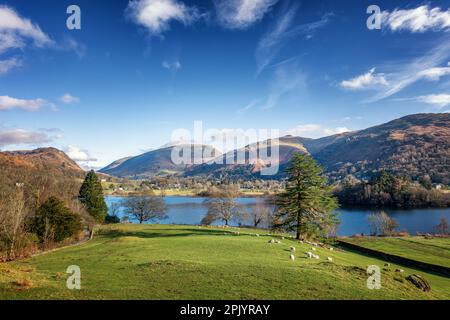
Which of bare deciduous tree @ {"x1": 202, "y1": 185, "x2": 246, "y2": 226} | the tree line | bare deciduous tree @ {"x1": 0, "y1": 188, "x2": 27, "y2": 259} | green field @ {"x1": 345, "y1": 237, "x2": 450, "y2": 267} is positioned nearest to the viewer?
bare deciduous tree @ {"x1": 0, "y1": 188, "x2": 27, "y2": 259}

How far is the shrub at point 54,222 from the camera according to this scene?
2012 inches

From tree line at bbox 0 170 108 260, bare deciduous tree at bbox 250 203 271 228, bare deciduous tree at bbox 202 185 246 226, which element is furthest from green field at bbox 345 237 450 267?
tree line at bbox 0 170 108 260

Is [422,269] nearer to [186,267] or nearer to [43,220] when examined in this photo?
[186,267]

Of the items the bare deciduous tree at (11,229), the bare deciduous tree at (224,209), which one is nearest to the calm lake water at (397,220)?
the bare deciduous tree at (224,209)

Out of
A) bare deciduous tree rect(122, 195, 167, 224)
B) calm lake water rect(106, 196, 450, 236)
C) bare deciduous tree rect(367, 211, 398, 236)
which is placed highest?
bare deciduous tree rect(122, 195, 167, 224)

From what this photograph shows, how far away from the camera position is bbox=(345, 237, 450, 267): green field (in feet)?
173

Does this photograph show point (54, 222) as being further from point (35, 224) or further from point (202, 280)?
point (202, 280)

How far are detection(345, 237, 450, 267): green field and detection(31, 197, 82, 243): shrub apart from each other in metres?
58.8

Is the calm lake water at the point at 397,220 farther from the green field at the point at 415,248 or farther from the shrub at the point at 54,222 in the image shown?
the shrub at the point at 54,222

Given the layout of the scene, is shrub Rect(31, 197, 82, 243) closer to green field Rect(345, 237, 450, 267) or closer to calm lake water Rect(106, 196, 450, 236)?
calm lake water Rect(106, 196, 450, 236)

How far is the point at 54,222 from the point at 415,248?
227ft

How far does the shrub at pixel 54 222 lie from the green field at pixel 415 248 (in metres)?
58.8
